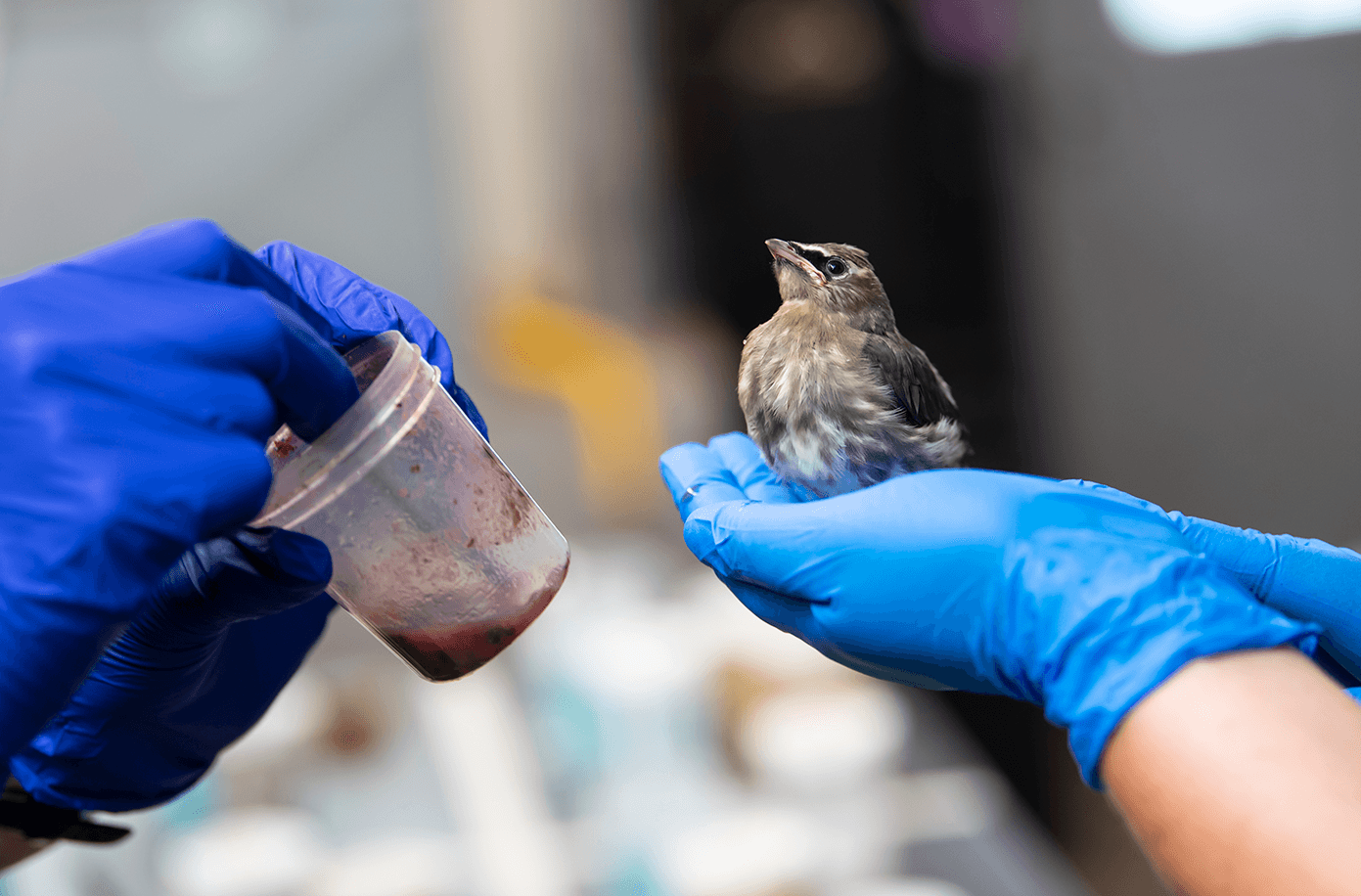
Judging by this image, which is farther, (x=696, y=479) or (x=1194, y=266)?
(x=1194, y=266)

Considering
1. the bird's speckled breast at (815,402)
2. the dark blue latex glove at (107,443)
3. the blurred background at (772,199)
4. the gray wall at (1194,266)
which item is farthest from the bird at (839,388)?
the gray wall at (1194,266)

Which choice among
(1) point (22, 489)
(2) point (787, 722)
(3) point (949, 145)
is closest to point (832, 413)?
(1) point (22, 489)

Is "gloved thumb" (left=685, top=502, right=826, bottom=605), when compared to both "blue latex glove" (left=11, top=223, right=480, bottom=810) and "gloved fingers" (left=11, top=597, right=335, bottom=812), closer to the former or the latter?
"blue latex glove" (left=11, top=223, right=480, bottom=810)

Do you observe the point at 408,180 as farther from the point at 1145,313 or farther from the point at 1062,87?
the point at 1145,313

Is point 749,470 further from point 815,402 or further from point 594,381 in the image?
point 594,381

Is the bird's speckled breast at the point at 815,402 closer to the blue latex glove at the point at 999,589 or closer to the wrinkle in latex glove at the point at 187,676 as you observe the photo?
the blue latex glove at the point at 999,589

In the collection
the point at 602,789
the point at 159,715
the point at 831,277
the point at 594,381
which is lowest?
the point at 602,789

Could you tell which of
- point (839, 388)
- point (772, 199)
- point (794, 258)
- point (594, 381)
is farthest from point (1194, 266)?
point (839, 388)
